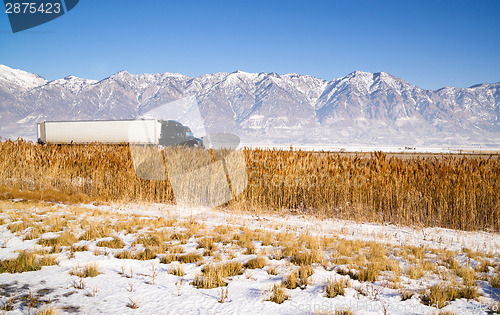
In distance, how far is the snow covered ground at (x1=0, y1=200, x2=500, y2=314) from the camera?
11.3 ft

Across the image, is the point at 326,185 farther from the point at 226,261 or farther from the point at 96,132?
the point at 96,132

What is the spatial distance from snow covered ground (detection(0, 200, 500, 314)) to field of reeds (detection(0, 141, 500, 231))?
90 cm

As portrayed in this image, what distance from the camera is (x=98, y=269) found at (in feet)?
14.1

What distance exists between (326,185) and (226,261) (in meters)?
5.28

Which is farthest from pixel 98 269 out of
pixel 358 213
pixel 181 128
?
pixel 181 128

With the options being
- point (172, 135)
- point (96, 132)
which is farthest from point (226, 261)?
point (96, 132)

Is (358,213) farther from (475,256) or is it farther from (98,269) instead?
(98,269)

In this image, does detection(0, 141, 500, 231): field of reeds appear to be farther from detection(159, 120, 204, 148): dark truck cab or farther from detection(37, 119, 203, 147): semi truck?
detection(37, 119, 203, 147): semi truck

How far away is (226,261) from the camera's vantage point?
4.72m

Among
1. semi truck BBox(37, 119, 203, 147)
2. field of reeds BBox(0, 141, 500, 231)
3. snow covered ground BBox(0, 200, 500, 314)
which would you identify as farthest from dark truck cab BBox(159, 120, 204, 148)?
snow covered ground BBox(0, 200, 500, 314)

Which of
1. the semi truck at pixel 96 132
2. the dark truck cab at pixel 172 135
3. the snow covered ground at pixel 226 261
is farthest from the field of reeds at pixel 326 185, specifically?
the semi truck at pixel 96 132

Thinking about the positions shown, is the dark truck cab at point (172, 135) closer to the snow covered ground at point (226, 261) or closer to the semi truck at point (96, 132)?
the semi truck at point (96, 132)

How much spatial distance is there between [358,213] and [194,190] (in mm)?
4948

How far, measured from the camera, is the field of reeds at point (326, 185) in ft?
27.3
